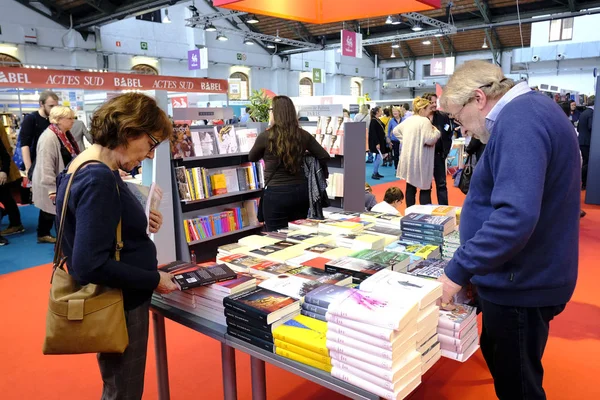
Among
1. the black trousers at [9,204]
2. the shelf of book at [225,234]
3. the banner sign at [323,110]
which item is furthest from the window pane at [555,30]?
the black trousers at [9,204]

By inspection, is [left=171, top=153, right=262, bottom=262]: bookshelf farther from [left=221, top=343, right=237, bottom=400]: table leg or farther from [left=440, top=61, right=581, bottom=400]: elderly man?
[left=440, top=61, right=581, bottom=400]: elderly man

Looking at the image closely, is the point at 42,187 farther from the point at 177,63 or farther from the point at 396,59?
the point at 396,59

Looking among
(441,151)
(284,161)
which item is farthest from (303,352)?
(441,151)

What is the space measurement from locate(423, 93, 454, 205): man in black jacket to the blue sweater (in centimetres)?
422

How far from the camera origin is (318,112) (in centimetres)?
547

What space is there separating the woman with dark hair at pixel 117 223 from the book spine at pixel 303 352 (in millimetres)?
456

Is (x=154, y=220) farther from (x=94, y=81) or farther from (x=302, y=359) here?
(x=94, y=81)

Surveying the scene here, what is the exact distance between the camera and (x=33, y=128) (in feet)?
17.8

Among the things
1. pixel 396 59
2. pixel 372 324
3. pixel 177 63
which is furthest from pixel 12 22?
pixel 396 59

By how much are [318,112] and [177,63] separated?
1429cm

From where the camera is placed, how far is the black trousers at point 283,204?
11.8 ft

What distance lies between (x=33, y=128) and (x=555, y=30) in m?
20.5

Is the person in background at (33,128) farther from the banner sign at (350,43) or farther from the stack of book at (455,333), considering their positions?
the banner sign at (350,43)

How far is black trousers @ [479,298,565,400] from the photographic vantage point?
1.47 m
